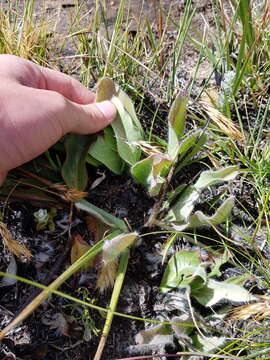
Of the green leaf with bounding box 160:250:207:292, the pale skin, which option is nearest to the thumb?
the pale skin

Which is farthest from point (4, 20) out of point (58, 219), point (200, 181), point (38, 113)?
point (200, 181)

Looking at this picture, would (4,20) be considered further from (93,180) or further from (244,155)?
(244,155)

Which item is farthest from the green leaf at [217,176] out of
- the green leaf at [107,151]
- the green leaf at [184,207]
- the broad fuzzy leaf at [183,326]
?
the broad fuzzy leaf at [183,326]

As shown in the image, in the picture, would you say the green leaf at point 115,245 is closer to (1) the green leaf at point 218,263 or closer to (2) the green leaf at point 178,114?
(1) the green leaf at point 218,263

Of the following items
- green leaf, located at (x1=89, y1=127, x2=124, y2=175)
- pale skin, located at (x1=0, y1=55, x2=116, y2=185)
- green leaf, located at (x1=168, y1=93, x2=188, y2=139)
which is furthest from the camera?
green leaf, located at (x1=89, y1=127, x2=124, y2=175)

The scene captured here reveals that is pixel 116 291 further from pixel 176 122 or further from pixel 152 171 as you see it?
pixel 176 122

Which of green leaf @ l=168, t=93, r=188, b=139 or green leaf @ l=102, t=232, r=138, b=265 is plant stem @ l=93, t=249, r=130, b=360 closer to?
green leaf @ l=102, t=232, r=138, b=265

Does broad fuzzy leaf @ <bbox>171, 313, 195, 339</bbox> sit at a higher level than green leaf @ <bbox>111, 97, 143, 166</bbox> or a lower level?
lower
